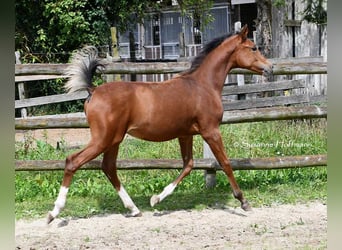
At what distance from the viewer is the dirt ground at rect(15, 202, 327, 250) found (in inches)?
146

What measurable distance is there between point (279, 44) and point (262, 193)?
5.58 m

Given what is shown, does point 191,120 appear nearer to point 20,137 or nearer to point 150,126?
point 150,126

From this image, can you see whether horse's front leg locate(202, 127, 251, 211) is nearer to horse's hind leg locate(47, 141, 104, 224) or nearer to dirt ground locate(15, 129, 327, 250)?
dirt ground locate(15, 129, 327, 250)

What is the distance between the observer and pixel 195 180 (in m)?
5.56

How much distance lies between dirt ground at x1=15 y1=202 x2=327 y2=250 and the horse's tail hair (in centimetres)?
117

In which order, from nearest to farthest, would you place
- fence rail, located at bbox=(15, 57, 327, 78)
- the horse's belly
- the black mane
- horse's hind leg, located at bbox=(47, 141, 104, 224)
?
horse's hind leg, located at bbox=(47, 141, 104, 224), the horse's belly, the black mane, fence rail, located at bbox=(15, 57, 327, 78)

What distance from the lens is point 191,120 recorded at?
Result: 4375 millimetres

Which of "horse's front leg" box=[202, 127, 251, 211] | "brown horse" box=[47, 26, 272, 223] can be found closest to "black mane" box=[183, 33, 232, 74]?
"brown horse" box=[47, 26, 272, 223]

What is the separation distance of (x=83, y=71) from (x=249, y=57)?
1489 millimetres

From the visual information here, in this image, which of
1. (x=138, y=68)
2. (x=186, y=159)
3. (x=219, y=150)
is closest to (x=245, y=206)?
(x=219, y=150)

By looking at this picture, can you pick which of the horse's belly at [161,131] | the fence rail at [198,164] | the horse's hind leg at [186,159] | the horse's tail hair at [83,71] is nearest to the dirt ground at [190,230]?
the horse's hind leg at [186,159]

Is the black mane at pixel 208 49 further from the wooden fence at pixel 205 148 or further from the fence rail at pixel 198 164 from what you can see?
the fence rail at pixel 198 164

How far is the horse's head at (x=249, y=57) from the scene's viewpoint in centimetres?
446

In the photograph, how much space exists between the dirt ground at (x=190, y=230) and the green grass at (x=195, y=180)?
233 mm
